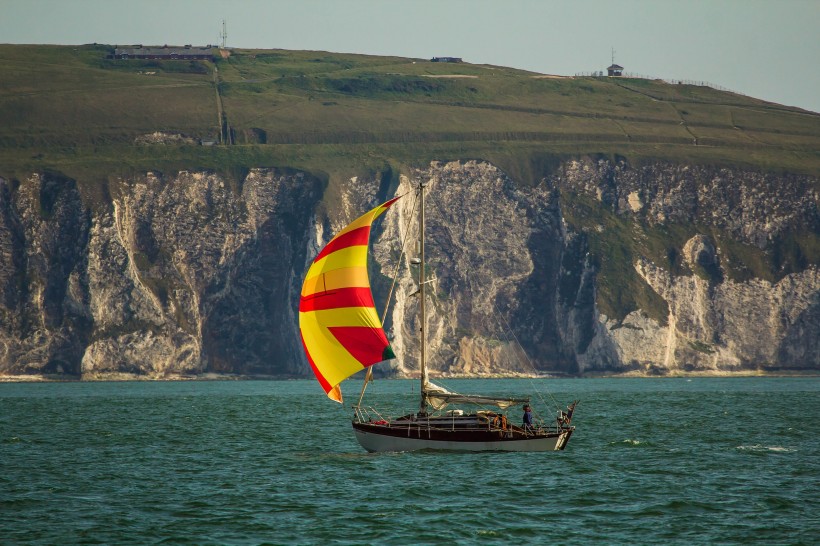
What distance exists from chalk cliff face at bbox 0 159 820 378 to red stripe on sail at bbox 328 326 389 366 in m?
120

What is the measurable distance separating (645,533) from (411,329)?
14513cm

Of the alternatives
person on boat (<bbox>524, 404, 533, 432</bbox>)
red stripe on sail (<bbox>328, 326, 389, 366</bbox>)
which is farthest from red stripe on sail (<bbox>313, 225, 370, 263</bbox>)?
person on boat (<bbox>524, 404, 533, 432</bbox>)

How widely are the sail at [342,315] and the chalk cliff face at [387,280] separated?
11912cm

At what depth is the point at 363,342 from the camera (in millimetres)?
55469

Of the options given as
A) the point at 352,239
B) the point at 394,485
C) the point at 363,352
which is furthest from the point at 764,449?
the point at 352,239

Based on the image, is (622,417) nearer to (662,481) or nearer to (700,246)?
(662,481)

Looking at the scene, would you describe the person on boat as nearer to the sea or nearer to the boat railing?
the sea

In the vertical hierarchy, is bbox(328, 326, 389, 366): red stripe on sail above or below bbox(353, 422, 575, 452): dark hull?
above

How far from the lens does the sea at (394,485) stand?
38969mm

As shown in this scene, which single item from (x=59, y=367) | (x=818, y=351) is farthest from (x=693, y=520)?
(x=818, y=351)

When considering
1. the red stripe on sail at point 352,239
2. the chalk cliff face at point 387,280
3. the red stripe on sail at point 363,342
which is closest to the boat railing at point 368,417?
the red stripe on sail at point 363,342

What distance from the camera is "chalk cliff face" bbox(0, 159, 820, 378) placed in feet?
574

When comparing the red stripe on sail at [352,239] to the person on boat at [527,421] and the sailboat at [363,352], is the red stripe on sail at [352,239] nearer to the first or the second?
the sailboat at [363,352]

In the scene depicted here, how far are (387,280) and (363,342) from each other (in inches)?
5022
